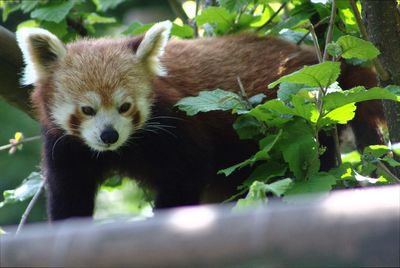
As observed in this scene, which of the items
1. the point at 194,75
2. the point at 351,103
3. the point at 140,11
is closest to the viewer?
the point at 351,103

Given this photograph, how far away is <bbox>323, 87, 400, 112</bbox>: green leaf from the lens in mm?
2691

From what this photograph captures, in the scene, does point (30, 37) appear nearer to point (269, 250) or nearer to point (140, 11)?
point (269, 250)

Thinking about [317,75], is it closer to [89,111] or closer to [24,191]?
[89,111]

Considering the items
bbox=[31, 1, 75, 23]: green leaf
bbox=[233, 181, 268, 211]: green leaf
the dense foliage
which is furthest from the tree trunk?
bbox=[31, 1, 75, 23]: green leaf

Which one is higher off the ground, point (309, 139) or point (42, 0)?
point (42, 0)

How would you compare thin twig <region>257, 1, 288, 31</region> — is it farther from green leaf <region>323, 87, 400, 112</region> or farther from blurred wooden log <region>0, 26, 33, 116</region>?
green leaf <region>323, 87, 400, 112</region>

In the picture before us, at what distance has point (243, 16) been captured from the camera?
4.31m

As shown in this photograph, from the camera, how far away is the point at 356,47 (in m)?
2.91

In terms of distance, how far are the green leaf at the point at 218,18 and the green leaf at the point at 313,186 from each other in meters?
1.24

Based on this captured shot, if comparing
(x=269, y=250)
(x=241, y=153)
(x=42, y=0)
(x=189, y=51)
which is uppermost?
(x=42, y=0)

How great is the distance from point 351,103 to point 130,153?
4.85 ft

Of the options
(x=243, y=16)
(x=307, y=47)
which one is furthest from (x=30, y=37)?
(x=307, y=47)

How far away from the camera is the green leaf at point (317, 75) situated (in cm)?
271

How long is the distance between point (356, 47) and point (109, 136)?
1.30 m
